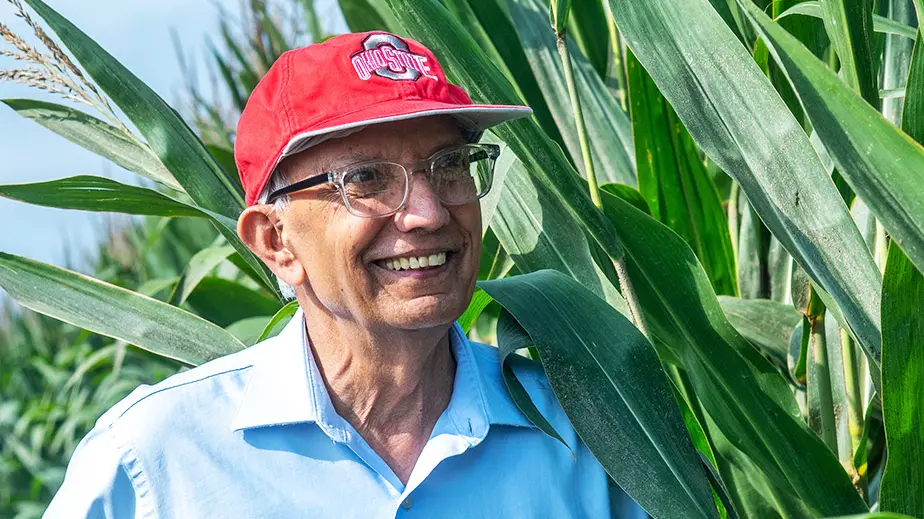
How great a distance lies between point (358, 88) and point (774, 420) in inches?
18.2

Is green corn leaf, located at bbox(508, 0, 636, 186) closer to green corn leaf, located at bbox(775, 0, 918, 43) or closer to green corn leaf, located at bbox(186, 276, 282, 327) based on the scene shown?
green corn leaf, located at bbox(775, 0, 918, 43)

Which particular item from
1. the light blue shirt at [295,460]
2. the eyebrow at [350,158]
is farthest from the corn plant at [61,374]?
the eyebrow at [350,158]

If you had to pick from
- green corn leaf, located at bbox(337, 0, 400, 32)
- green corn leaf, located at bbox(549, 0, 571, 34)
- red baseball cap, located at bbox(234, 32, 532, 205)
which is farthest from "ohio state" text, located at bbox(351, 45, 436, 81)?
green corn leaf, located at bbox(337, 0, 400, 32)

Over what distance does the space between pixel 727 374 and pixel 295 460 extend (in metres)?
0.39

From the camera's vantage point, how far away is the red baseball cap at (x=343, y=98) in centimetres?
97

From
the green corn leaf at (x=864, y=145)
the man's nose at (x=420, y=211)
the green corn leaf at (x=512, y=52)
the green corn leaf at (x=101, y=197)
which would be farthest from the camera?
the green corn leaf at (x=512, y=52)

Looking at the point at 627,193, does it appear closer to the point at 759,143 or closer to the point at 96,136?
the point at 759,143

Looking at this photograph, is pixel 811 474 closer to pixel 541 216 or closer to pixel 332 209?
pixel 541 216

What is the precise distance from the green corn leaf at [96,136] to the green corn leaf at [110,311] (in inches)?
6.5

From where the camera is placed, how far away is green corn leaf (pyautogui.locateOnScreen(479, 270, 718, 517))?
94cm

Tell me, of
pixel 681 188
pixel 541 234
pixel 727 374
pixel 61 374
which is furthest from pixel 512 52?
pixel 61 374

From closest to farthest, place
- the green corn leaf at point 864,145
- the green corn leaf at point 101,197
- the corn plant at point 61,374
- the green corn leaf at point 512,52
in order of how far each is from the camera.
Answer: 1. the green corn leaf at point 864,145
2. the green corn leaf at point 101,197
3. the green corn leaf at point 512,52
4. the corn plant at point 61,374

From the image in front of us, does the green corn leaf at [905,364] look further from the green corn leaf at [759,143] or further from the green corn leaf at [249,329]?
the green corn leaf at [249,329]

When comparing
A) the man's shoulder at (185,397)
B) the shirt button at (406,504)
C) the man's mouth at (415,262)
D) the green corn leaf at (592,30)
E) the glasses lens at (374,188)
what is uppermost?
the glasses lens at (374,188)
